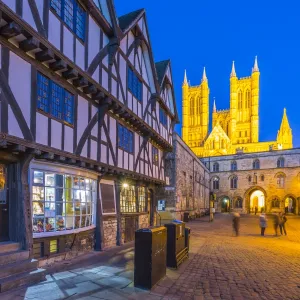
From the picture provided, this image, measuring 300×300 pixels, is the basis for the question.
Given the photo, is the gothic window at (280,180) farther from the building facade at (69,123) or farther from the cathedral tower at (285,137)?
the building facade at (69,123)

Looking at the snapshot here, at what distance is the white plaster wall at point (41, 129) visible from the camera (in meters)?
7.79

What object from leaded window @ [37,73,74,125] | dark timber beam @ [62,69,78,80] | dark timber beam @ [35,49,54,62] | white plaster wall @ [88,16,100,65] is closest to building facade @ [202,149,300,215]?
white plaster wall @ [88,16,100,65]

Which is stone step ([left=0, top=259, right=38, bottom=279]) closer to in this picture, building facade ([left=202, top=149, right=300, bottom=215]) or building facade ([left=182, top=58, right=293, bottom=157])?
building facade ([left=202, top=149, right=300, bottom=215])

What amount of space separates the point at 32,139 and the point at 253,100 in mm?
95849

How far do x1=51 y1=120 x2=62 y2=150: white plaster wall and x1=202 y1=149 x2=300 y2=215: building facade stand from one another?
136 feet

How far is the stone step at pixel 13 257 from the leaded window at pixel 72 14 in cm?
681

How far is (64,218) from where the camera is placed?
30.9 ft

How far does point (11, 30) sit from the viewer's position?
6578 mm

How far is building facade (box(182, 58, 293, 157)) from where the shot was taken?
3450 inches

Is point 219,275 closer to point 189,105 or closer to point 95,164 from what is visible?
point 95,164

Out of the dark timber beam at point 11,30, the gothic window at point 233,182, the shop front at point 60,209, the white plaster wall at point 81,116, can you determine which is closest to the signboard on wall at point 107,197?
the shop front at point 60,209

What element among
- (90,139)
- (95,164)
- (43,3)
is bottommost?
(95,164)

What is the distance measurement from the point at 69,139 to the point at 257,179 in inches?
1947

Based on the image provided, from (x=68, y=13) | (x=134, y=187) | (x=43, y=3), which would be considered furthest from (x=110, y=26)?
(x=134, y=187)
